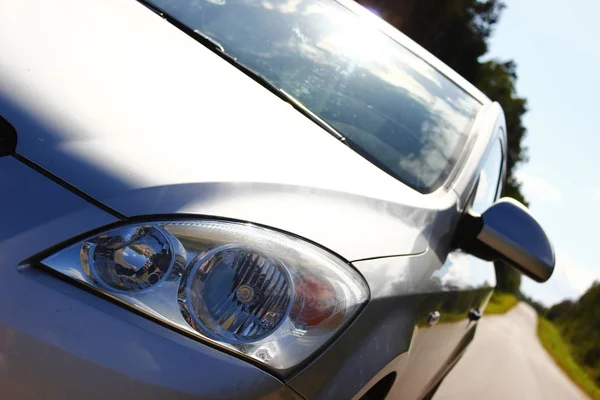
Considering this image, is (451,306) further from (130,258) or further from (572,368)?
(572,368)

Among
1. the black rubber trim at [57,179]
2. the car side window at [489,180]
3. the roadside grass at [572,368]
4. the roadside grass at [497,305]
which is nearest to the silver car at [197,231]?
the black rubber trim at [57,179]

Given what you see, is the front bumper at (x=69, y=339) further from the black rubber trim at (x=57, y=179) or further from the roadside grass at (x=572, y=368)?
the roadside grass at (x=572, y=368)

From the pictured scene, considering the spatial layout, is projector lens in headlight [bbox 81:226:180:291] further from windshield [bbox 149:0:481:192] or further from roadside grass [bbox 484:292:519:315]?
roadside grass [bbox 484:292:519:315]

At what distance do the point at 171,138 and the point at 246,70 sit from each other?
910 mm

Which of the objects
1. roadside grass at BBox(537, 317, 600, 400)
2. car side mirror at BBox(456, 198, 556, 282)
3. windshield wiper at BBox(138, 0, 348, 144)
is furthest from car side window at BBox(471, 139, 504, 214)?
roadside grass at BBox(537, 317, 600, 400)

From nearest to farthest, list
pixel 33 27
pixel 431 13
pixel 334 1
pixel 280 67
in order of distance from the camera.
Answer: pixel 33 27
pixel 280 67
pixel 334 1
pixel 431 13

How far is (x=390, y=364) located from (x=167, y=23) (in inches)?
52.9

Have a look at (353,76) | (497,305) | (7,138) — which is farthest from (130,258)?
(497,305)

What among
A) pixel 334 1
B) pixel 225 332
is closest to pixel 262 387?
pixel 225 332

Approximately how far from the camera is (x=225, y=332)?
1405mm

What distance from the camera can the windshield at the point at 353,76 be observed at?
2557 millimetres

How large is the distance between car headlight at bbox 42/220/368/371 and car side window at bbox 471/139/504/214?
4.67 feet

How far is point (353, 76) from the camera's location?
9.41 feet

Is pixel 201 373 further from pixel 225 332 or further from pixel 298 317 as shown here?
pixel 298 317
